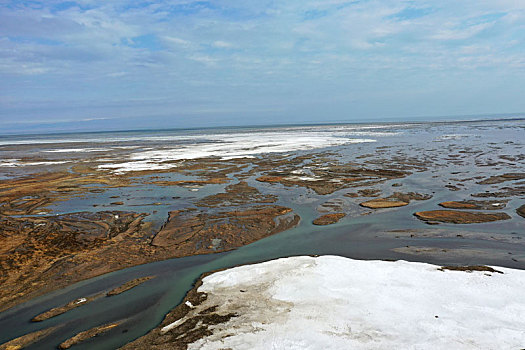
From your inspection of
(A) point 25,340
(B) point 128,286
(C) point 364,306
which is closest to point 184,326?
(B) point 128,286

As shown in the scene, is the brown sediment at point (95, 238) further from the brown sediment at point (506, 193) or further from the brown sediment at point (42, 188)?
the brown sediment at point (506, 193)

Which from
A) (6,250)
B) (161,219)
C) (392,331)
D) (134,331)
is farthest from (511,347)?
(6,250)

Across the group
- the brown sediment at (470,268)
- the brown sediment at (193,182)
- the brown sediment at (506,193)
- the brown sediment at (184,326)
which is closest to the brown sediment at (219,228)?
the brown sediment at (184,326)

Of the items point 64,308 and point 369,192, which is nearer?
point 64,308

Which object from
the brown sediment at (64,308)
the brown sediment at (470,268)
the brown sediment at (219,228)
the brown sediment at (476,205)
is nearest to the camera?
the brown sediment at (64,308)

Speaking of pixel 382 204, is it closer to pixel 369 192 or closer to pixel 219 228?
pixel 369 192

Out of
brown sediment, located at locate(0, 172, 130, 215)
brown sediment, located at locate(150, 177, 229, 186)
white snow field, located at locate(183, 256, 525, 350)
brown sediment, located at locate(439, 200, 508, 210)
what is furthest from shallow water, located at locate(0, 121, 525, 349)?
brown sediment, located at locate(150, 177, 229, 186)

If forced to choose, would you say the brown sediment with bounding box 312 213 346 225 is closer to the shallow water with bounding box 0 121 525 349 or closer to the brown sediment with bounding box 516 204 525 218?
the shallow water with bounding box 0 121 525 349
